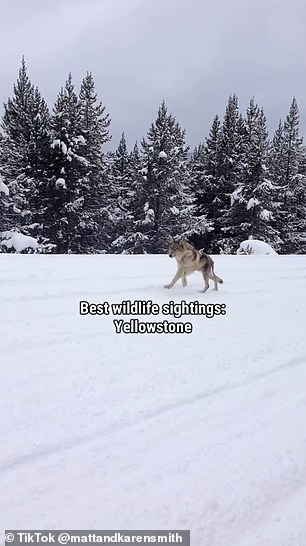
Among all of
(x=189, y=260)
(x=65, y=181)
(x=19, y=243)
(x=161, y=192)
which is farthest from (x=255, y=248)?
(x=65, y=181)

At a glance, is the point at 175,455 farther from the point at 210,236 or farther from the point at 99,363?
the point at 210,236

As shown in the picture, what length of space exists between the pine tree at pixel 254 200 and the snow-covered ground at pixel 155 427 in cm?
2627

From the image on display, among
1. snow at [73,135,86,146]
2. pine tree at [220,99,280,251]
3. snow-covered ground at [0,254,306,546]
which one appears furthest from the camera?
pine tree at [220,99,280,251]

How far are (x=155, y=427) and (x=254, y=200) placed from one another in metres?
28.9

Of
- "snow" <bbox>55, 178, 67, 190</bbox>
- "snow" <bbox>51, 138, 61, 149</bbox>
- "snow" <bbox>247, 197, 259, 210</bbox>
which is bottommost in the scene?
"snow" <bbox>247, 197, 259, 210</bbox>

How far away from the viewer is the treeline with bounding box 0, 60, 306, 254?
28656 millimetres

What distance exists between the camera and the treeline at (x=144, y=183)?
28656 mm

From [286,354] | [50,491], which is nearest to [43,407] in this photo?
[50,491]

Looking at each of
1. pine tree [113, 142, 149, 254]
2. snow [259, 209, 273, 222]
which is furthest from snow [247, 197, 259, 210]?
pine tree [113, 142, 149, 254]

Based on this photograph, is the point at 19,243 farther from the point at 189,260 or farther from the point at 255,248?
the point at 189,260

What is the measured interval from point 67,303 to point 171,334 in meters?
1.87

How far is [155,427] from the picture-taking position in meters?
Answer: 2.81

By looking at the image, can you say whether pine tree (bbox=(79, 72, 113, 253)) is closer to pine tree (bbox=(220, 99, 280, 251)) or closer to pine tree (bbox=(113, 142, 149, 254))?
Answer: pine tree (bbox=(113, 142, 149, 254))

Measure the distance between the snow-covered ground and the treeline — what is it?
23169 mm
